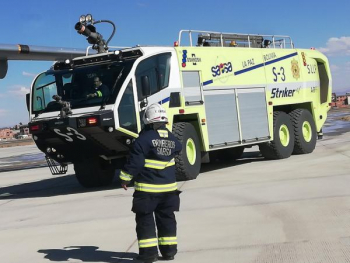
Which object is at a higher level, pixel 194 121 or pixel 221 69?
pixel 221 69

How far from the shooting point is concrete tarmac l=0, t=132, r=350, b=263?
5328 millimetres

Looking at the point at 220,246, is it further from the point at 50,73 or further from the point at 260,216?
the point at 50,73

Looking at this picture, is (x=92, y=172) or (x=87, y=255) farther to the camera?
(x=92, y=172)

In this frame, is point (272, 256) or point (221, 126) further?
point (221, 126)

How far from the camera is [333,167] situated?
10883 millimetres

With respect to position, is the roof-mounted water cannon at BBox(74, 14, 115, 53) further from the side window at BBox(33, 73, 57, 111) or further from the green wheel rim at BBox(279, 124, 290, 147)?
the green wheel rim at BBox(279, 124, 290, 147)

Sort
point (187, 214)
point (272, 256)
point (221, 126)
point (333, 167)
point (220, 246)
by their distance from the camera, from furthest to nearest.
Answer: point (221, 126), point (333, 167), point (187, 214), point (220, 246), point (272, 256)

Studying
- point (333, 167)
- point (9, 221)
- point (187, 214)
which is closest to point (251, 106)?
point (333, 167)

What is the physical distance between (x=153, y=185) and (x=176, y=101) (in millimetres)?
5683

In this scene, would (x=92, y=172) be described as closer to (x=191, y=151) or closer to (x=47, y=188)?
(x=47, y=188)

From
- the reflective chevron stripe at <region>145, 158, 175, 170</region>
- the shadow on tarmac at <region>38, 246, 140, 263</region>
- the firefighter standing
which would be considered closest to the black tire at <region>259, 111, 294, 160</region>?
the shadow on tarmac at <region>38, 246, 140, 263</region>

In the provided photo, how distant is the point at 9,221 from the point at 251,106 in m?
6.64

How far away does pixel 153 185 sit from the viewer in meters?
5.06

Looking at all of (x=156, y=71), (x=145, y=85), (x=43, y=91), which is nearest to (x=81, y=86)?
(x=43, y=91)
